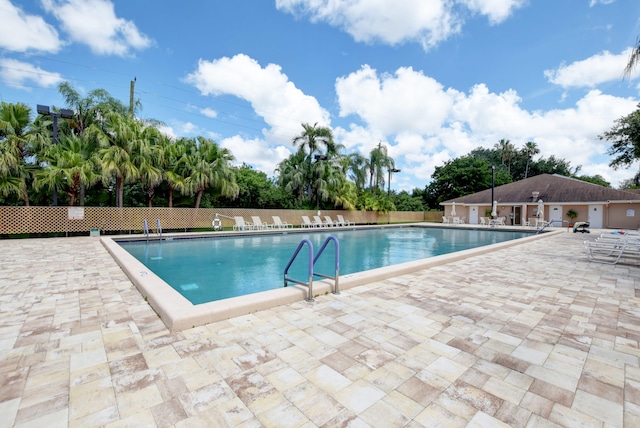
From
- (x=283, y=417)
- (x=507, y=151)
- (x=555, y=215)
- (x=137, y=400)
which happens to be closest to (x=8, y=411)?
(x=137, y=400)

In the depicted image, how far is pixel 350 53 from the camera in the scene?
19.2 metres

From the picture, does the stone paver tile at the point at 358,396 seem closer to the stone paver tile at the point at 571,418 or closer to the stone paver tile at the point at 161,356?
the stone paver tile at the point at 571,418

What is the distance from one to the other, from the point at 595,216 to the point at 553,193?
3395mm

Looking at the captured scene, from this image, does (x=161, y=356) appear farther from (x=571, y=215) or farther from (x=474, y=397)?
(x=571, y=215)

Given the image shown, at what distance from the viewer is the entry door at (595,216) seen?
23050 millimetres

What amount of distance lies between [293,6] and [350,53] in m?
5.69

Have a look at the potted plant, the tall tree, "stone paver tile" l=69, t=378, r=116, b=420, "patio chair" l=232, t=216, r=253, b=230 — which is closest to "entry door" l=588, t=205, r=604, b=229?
the potted plant

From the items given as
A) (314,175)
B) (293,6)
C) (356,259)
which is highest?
(293,6)

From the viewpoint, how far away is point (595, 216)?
2325 centimetres

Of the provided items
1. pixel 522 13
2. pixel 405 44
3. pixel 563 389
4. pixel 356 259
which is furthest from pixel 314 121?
pixel 563 389

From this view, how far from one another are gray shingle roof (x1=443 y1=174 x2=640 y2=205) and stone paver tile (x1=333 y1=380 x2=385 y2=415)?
2898cm

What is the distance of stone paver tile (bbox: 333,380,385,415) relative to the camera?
2.03 metres

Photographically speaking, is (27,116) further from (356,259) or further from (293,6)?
(356,259)

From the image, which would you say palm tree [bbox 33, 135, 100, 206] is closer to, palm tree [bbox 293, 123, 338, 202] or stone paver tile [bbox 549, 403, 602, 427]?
palm tree [bbox 293, 123, 338, 202]
